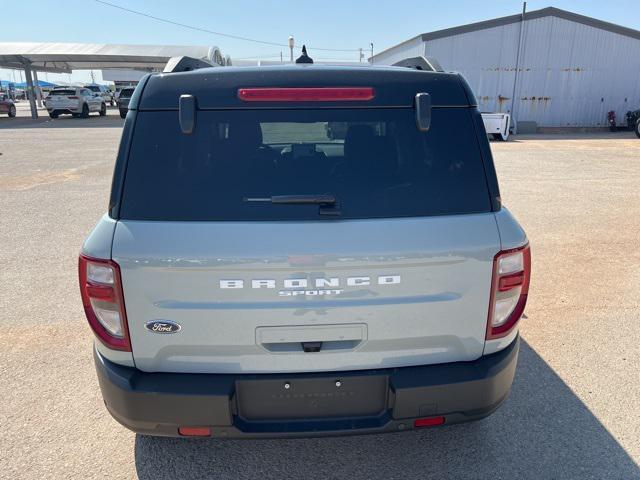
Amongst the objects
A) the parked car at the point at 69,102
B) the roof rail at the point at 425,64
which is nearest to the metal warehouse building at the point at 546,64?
the roof rail at the point at 425,64

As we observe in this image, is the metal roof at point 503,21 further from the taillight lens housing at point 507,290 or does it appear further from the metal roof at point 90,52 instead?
the taillight lens housing at point 507,290

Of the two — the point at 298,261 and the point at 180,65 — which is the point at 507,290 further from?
the point at 180,65

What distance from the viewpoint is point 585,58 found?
24344mm

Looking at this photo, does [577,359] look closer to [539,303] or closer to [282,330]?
[539,303]

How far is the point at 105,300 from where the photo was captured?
77.9 inches

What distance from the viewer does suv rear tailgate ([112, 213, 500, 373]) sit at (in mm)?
1895

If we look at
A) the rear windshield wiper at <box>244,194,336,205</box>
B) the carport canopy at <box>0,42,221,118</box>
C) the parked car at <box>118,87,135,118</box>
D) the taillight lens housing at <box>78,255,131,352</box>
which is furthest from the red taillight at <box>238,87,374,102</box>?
the parked car at <box>118,87,135,118</box>

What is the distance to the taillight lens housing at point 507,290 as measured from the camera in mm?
2051

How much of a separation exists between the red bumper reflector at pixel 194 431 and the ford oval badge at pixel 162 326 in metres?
0.45

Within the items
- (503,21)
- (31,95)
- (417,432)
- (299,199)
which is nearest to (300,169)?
(299,199)

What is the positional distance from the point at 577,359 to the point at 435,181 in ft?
7.68

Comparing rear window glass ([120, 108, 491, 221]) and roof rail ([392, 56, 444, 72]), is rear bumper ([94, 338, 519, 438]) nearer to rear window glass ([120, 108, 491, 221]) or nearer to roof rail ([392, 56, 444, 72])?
rear window glass ([120, 108, 491, 221])

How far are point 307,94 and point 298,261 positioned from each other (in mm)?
728

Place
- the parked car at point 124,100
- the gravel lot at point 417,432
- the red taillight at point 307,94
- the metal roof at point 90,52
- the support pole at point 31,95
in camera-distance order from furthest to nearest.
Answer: the support pole at point 31,95, the metal roof at point 90,52, the parked car at point 124,100, the gravel lot at point 417,432, the red taillight at point 307,94
